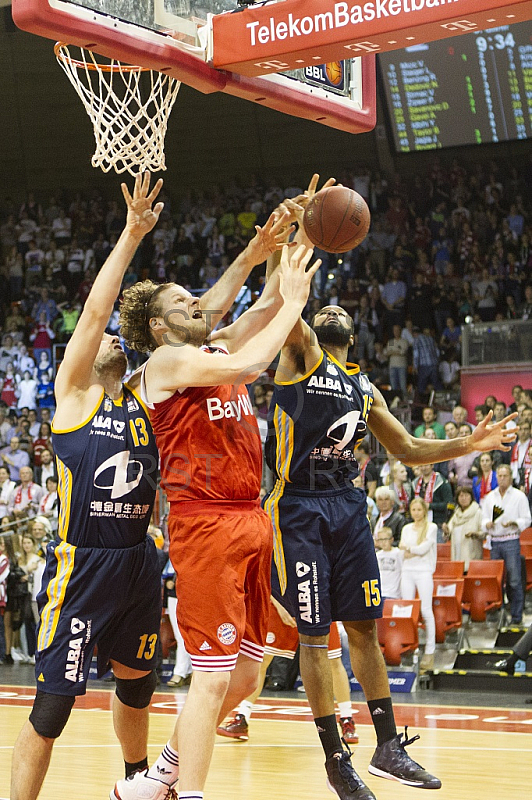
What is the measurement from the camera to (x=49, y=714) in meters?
4.21

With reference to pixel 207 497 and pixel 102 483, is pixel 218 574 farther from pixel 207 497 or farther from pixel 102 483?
pixel 102 483

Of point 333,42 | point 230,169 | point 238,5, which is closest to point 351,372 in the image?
point 333,42

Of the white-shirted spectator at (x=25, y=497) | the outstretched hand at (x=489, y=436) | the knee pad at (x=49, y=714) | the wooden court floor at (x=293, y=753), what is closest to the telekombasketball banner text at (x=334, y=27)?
the outstretched hand at (x=489, y=436)

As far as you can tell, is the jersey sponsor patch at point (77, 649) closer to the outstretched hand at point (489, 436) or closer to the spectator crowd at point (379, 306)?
the outstretched hand at point (489, 436)

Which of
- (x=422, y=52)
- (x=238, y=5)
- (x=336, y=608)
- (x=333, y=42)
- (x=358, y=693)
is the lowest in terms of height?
(x=358, y=693)

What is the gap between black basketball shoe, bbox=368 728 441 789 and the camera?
4.79 m

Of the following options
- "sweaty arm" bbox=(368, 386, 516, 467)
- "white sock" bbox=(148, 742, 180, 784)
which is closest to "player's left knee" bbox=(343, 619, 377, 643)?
"sweaty arm" bbox=(368, 386, 516, 467)

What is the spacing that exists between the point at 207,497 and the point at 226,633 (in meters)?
0.55

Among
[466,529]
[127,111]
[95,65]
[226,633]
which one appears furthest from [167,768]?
[466,529]

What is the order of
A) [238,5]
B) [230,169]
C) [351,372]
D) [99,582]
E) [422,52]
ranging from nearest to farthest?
[99,582] < [351,372] < [238,5] < [422,52] < [230,169]

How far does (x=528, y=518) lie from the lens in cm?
Result: 1055

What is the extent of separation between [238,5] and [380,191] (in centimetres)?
1322

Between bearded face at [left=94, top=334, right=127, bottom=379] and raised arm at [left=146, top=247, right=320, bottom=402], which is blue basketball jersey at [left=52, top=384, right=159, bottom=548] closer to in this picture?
bearded face at [left=94, top=334, right=127, bottom=379]

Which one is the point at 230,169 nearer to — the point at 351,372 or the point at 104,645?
the point at 351,372
